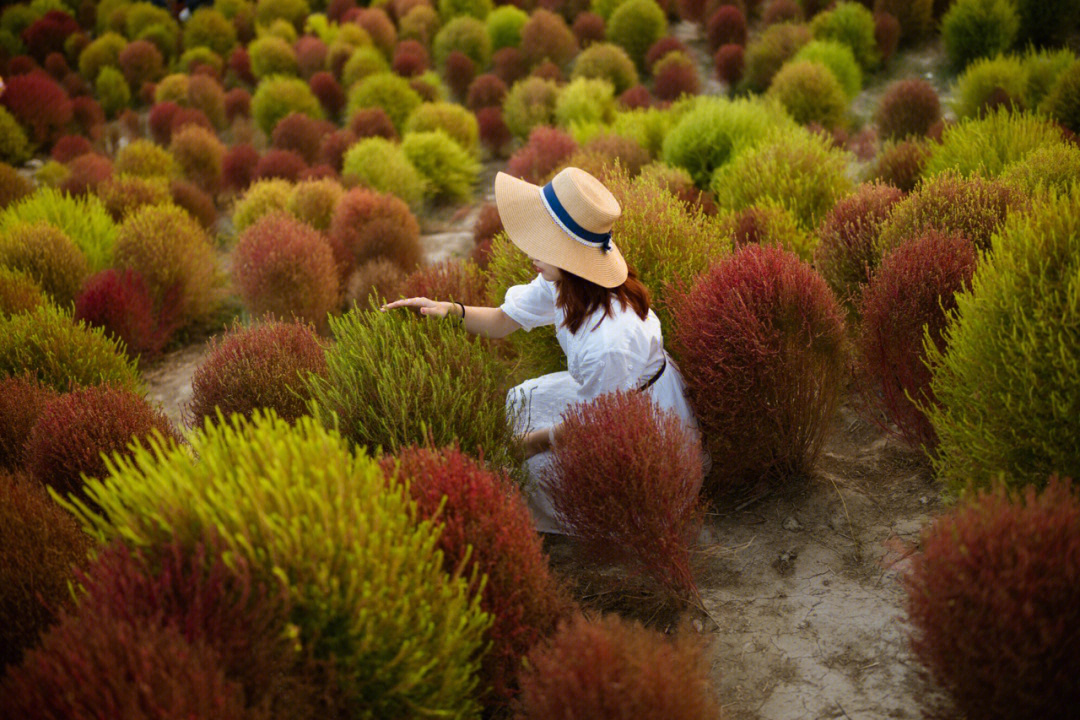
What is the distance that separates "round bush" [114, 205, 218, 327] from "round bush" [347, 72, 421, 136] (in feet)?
10.6

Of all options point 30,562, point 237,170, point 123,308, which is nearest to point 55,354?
point 123,308

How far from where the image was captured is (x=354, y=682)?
58.9 inches

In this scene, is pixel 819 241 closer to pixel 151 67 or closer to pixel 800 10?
pixel 800 10

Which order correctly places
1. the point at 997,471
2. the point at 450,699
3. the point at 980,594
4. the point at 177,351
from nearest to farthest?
the point at 980,594 → the point at 450,699 → the point at 997,471 → the point at 177,351

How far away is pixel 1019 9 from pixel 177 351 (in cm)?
685

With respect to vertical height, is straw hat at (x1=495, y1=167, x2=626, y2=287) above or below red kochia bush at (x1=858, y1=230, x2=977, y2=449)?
above

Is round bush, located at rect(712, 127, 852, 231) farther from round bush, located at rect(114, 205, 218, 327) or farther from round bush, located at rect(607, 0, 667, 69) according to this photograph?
round bush, located at rect(607, 0, 667, 69)

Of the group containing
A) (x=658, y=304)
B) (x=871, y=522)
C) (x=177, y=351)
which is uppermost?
(x=658, y=304)

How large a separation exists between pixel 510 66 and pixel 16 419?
6711 mm

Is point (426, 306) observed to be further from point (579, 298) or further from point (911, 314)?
point (911, 314)

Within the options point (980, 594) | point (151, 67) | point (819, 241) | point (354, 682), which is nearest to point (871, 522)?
point (980, 594)

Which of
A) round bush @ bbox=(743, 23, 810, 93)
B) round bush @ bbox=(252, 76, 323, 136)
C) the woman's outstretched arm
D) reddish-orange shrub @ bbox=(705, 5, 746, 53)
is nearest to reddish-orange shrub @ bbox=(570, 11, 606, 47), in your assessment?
reddish-orange shrub @ bbox=(705, 5, 746, 53)

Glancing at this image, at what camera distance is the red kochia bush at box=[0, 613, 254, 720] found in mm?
1324

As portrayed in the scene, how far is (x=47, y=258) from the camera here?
449cm
